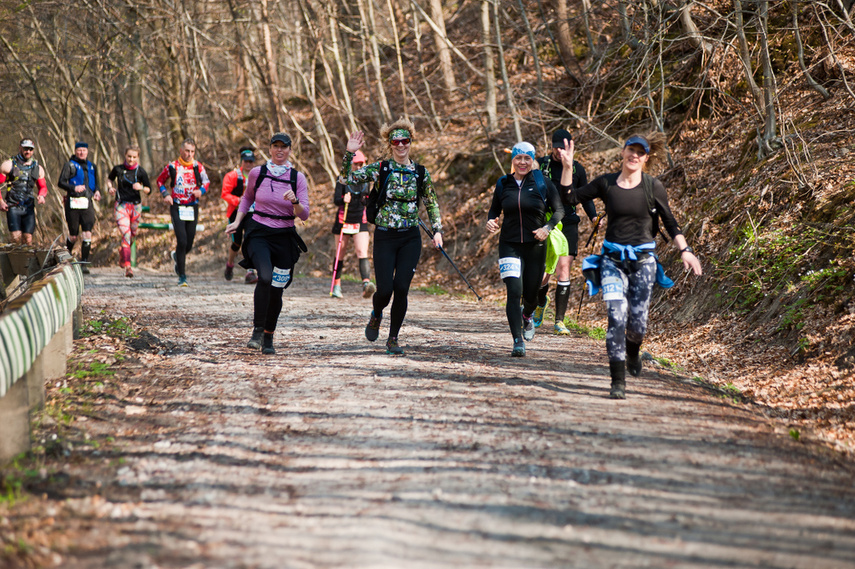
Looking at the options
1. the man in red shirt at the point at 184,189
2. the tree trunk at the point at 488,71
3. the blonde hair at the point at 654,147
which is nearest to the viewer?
the blonde hair at the point at 654,147

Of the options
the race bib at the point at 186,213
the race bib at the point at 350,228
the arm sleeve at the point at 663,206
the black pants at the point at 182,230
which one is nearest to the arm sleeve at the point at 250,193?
the arm sleeve at the point at 663,206

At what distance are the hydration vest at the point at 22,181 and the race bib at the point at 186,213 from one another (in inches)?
140

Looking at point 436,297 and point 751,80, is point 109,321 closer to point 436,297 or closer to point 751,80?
point 436,297

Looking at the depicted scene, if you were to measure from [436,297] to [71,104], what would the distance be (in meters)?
22.0

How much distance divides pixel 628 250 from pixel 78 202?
1167cm

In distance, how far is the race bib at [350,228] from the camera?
12445 mm

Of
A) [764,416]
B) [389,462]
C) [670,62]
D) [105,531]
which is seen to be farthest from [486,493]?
[670,62]

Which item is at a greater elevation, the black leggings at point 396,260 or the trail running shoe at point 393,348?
the black leggings at point 396,260

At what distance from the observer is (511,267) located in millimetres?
7855

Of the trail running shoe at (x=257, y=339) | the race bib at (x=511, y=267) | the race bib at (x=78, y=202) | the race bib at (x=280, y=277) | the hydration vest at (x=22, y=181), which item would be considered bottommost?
the trail running shoe at (x=257, y=339)

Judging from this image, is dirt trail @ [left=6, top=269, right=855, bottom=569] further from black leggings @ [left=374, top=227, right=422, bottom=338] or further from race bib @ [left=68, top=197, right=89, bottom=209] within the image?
race bib @ [left=68, top=197, right=89, bottom=209]

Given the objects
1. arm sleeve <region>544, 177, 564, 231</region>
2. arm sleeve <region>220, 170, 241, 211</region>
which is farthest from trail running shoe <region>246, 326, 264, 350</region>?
arm sleeve <region>220, 170, 241, 211</region>

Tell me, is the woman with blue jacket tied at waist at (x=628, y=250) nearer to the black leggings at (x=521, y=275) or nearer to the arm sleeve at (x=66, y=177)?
the black leggings at (x=521, y=275)

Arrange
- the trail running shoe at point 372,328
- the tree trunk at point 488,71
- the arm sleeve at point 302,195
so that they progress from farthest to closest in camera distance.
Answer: the tree trunk at point 488,71
the trail running shoe at point 372,328
the arm sleeve at point 302,195
